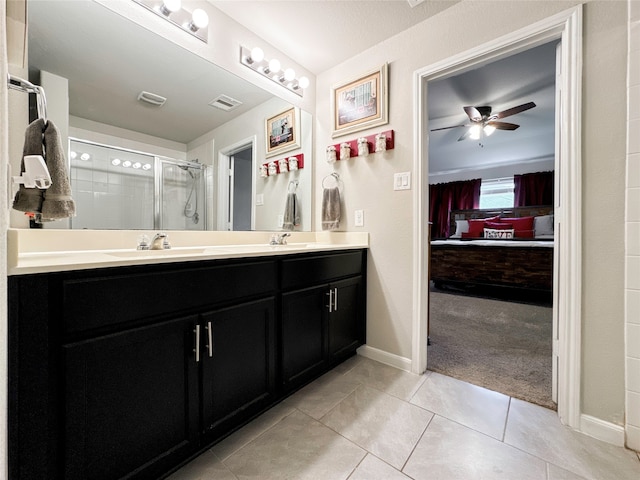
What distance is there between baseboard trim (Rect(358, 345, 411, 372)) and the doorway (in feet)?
4.04

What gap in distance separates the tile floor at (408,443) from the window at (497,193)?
18.9 ft

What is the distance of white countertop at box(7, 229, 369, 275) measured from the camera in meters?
0.73

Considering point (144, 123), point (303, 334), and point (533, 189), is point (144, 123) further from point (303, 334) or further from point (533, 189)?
point (533, 189)

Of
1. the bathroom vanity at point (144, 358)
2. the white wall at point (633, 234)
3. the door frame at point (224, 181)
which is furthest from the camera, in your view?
the door frame at point (224, 181)

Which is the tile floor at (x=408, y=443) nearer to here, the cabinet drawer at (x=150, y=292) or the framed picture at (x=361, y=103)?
the cabinet drawer at (x=150, y=292)

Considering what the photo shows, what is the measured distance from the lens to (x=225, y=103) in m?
1.80

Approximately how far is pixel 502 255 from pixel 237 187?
3.74m

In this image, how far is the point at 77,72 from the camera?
1.25m

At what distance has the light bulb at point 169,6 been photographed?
1.41 meters

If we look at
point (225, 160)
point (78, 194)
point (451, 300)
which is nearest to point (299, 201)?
point (225, 160)

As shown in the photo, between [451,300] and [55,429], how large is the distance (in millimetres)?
3869

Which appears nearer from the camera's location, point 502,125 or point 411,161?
point 411,161

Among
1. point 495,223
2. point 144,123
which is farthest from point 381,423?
point 495,223

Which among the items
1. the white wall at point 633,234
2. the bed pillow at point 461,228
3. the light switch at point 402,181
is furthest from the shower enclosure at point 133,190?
the bed pillow at point 461,228
